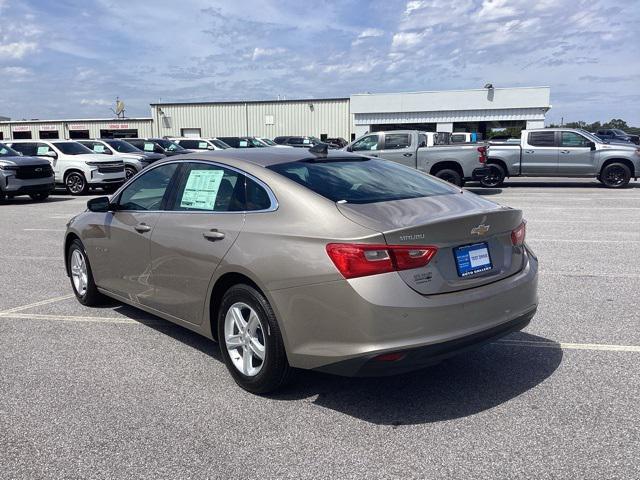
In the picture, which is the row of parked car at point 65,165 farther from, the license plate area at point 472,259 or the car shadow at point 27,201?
the license plate area at point 472,259

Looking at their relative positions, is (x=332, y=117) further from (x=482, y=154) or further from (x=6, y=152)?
(x=482, y=154)

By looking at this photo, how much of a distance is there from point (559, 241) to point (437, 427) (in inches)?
265

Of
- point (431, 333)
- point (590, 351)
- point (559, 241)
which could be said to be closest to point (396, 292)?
point (431, 333)

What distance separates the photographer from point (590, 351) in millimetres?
4543

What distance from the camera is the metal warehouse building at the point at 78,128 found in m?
58.5

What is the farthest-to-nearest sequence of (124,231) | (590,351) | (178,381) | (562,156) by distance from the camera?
1. (562,156)
2. (124,231)
3. (590,351)
4. (178,381)

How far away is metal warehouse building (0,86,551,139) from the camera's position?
159ft

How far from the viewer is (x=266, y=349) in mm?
3703

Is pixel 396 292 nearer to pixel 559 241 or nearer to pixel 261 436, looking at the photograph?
pixel 261 436

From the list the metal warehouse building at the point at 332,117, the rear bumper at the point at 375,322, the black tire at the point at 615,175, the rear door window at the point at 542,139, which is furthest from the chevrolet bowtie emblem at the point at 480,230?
the metal warehouse building at the point at 332,117

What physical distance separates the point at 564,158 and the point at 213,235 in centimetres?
1676

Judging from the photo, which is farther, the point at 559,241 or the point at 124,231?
the point at 559,241

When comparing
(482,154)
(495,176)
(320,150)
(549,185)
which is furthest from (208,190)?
(549,185)

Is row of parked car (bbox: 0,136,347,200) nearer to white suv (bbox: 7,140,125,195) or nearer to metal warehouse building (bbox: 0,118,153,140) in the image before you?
white suv (bbox: 7,140,125,195)
